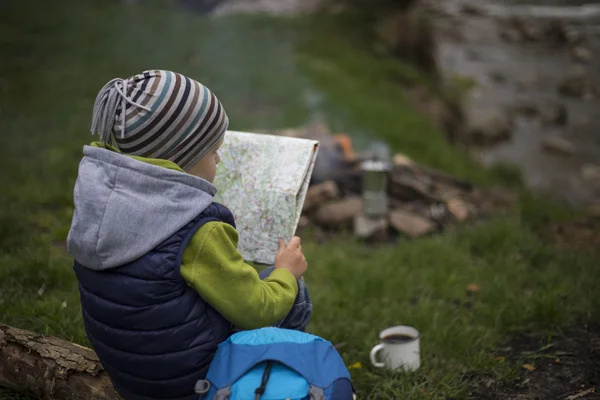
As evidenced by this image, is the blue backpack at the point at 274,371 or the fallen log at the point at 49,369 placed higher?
the blue backpack at the point at 274,371

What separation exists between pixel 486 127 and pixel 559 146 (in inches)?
47.1

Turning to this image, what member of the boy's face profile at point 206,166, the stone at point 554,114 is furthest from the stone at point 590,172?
the boy's face profile at point 206,166

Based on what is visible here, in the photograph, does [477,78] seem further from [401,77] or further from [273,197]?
[273,197]

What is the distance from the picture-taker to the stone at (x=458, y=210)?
548 centimetres

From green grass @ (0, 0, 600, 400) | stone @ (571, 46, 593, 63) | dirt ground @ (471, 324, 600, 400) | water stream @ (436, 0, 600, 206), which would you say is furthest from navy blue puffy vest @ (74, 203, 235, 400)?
stone @ (571, 46, 593, 63)

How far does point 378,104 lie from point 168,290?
761cm

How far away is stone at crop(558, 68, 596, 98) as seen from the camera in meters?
12.6

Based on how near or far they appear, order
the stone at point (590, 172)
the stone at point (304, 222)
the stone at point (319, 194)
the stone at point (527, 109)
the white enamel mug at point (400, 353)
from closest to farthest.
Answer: the white enamel mug at point (400, 353) → the stone at point (304, 222) → the stone at point (319, 194) → the stone at point (590, 172) → the stone at point (527, 109)

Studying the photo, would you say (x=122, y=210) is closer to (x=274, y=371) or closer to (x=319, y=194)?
(x=274, y=371)

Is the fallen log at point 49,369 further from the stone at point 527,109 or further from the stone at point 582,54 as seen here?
the stone at point 582,54

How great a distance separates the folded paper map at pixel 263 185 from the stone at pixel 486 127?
347 inches

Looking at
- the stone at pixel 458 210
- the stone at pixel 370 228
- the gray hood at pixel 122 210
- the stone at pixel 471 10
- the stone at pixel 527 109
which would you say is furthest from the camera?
the stone at pixel 471 10

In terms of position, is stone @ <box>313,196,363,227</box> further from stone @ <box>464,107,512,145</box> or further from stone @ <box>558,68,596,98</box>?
stone @ <box>558,68,596,98</box>

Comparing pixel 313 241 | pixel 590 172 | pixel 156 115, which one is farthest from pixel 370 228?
pixel 590 172
